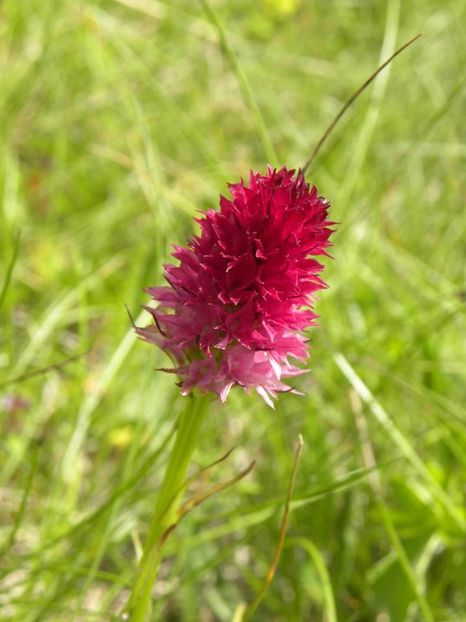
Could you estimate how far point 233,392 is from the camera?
186 centimetres

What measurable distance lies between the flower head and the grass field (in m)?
0.29

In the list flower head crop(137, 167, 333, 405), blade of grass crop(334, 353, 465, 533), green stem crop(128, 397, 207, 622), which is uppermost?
blade of grass crop(334, 353, 465, 533)

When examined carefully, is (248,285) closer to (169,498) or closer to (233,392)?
(169,498)

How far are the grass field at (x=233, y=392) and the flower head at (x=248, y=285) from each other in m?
0.29

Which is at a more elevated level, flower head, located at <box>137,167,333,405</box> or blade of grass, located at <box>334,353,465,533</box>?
blade of grass, located at <box>334,353,465,533</box>

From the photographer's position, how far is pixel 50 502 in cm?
148

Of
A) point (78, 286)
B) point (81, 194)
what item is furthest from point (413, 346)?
point (81, 194)

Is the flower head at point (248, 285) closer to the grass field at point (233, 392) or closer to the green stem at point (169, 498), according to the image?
the green stem at point (169, 498)

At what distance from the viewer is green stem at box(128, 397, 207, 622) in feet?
2.86

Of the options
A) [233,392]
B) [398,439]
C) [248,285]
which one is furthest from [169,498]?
[233,392]

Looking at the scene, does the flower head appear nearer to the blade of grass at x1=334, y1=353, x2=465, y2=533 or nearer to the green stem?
the green stem

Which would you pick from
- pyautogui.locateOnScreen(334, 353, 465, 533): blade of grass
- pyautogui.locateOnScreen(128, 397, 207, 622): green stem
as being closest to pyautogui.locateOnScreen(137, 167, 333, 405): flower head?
pyautogui.locateOnScreen(128, 397, 207, 622): green stem

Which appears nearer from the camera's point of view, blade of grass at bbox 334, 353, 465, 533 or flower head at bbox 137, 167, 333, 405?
flower head at bbox 137, 167, 333, 405

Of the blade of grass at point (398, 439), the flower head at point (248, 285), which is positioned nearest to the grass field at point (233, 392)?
the blade of grass at point (398, 439)
